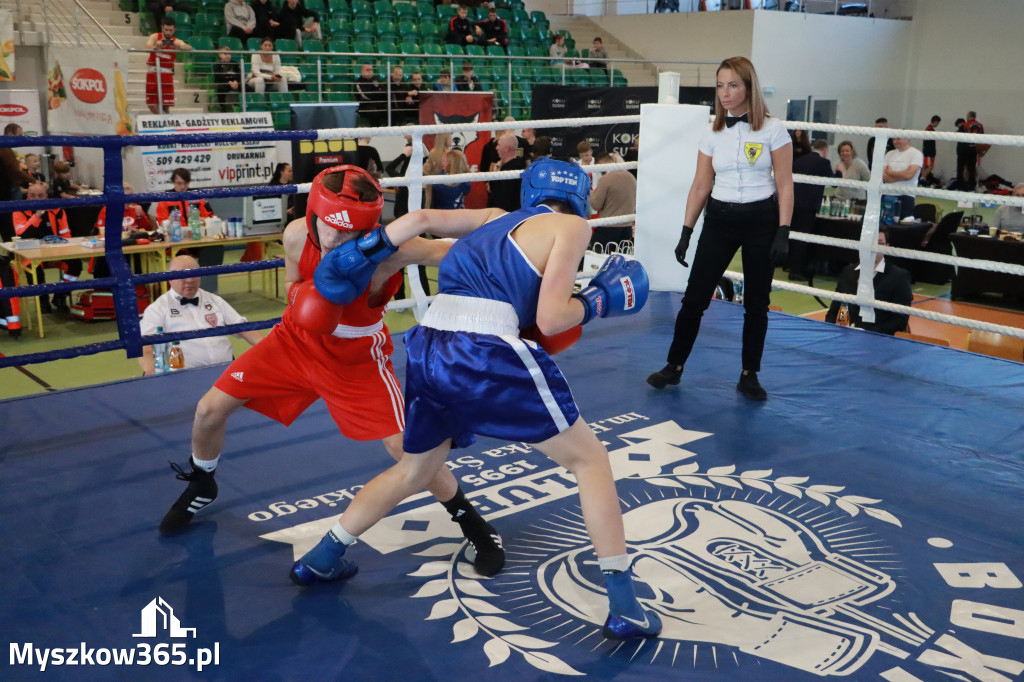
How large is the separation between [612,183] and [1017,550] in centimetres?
491

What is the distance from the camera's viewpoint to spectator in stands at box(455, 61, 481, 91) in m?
12.2

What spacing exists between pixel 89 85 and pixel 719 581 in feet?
28.3

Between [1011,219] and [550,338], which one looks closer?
[550,338]

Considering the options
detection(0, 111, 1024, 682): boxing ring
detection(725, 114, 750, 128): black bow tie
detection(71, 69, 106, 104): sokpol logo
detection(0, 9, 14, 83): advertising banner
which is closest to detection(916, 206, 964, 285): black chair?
detection(0, 111, 1024, 682): boxing ring

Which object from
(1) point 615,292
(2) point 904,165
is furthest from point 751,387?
(2) point 904,165

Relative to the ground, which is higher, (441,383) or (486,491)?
(441,383)

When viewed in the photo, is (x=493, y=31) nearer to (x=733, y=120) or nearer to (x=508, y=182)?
(x=508, y=182)

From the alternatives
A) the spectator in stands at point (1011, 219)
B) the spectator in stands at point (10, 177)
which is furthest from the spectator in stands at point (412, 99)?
the spectator in stands at point (1011, 219)

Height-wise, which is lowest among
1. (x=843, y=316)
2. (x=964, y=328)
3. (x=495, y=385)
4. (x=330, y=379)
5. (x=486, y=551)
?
(x=964, y=328)

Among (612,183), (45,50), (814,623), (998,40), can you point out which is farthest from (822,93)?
(814,623)

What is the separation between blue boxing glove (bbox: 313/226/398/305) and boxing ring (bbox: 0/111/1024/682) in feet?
2.52

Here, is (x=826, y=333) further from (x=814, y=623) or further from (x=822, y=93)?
(x=822, y=93)

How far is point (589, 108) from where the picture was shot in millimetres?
10781

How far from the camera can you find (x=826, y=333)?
479cm
